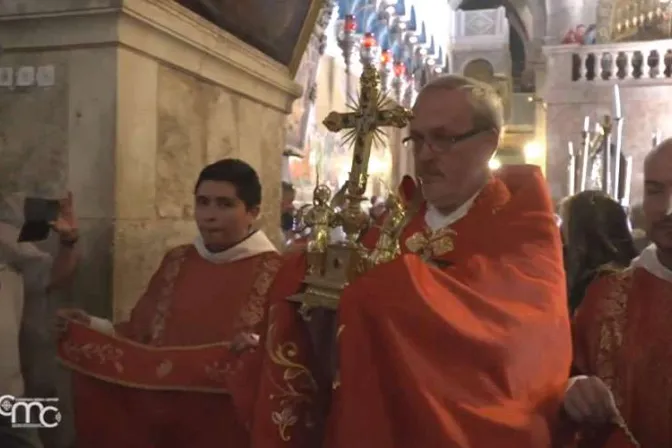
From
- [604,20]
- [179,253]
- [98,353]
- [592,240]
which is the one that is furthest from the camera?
[604,20]

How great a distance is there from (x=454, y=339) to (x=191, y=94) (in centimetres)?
248

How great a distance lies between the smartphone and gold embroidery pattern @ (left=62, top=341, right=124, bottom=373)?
0.40m

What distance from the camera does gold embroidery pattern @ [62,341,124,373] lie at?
2.65 metres

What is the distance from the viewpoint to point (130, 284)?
3287mm

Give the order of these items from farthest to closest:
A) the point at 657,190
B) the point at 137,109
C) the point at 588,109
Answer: the point at 588,109 → the point at 137,109 → the point at 657,190

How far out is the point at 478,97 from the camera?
183 cm

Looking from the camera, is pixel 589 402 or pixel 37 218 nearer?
pixel 589 402

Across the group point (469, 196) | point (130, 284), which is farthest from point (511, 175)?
point (130, 284)

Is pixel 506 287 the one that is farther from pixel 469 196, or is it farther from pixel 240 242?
pixel 240 242

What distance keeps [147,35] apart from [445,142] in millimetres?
1905

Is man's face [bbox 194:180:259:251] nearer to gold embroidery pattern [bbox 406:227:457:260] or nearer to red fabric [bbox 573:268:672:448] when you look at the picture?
gold embroidery pattern [bbox 406:227:457:260]

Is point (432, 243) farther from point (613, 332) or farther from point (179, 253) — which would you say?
point (179, 253)

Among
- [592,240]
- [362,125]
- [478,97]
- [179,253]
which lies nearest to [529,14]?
[592,240]

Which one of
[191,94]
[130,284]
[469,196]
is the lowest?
[130,284]
